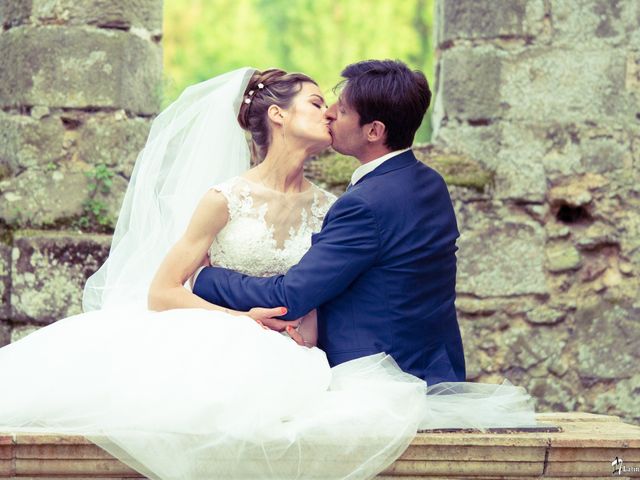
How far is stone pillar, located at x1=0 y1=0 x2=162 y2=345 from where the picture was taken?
5309 millimetres

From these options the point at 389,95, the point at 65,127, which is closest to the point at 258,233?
the point at 389,95

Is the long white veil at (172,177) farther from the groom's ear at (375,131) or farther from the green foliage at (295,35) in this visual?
the green foliage at (295,35)

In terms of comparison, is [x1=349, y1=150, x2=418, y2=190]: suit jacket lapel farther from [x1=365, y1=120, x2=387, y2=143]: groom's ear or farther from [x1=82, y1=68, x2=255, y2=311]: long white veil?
[x1=82, y1=68, x2=255, y2=311]: long white veil

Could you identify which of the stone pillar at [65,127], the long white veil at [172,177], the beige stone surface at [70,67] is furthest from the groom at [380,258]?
the beige stone surface at [70,67]

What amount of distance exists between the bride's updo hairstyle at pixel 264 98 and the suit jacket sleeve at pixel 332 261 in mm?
598

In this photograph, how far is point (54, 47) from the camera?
17.5ft

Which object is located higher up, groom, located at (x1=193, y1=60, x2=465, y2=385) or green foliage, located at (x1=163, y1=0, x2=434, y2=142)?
groom, located at (x1=193, y1=60, x2=465, y2=385)

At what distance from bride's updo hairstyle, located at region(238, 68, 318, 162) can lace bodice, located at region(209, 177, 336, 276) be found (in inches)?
8.4

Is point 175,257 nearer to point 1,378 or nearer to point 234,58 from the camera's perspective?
point 1,378

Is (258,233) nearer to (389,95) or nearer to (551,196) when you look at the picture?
(389,95)

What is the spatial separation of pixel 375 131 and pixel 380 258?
1.31 ft

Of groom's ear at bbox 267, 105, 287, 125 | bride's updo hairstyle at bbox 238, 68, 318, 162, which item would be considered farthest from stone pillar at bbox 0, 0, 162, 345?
groom's ear at bbox 267, 105, 287, 125

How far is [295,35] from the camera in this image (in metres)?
19.0

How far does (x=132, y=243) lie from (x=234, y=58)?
16.0 m
